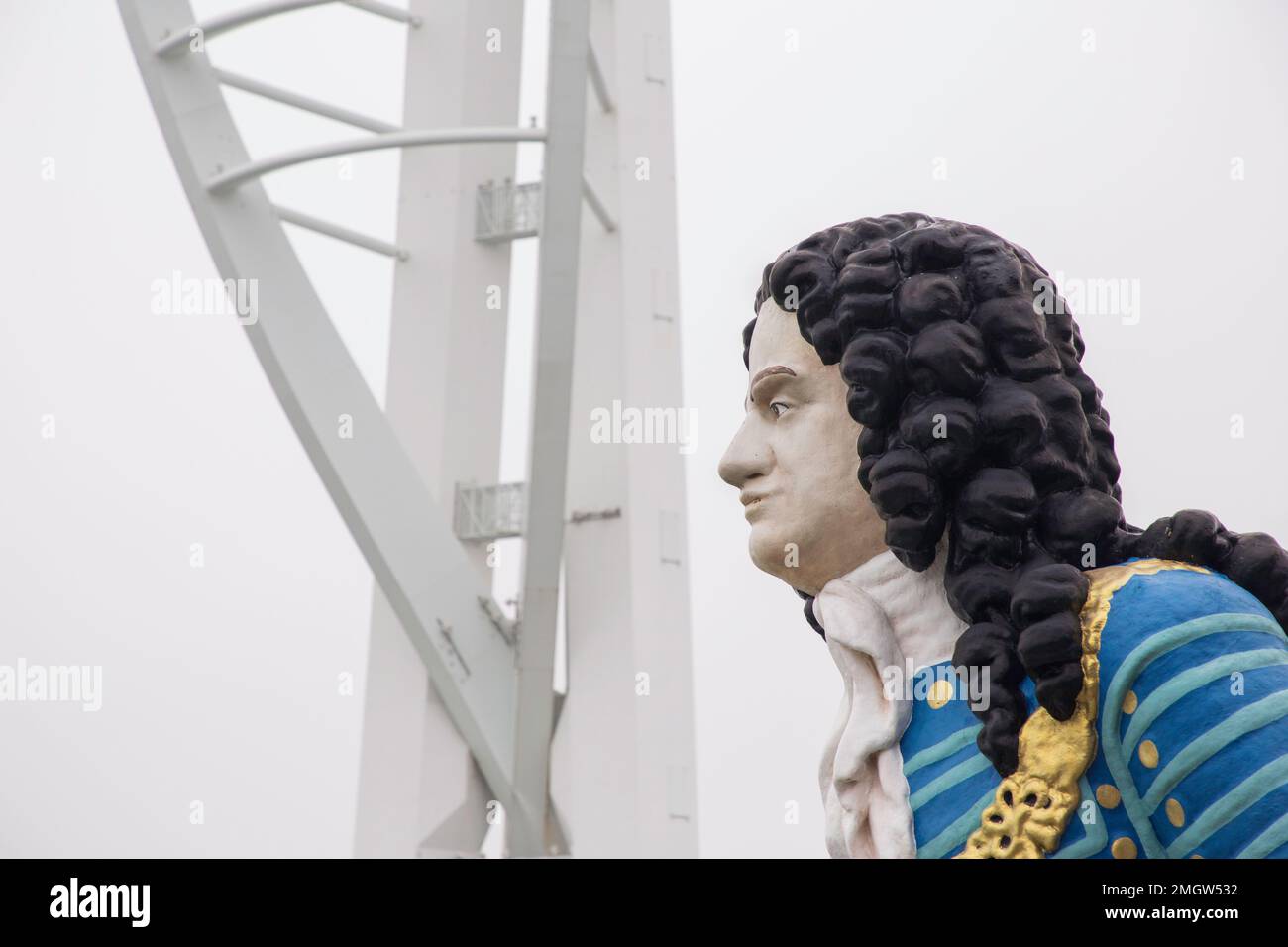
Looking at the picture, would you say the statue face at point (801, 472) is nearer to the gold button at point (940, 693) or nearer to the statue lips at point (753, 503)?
the statue lips at point (753, 503)

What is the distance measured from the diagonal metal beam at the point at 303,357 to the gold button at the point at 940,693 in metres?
8.65

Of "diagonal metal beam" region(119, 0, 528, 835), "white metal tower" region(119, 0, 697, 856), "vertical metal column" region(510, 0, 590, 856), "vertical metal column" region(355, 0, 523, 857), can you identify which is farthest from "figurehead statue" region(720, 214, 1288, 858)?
"vertical metal column" region(355, 0, 523, 857)

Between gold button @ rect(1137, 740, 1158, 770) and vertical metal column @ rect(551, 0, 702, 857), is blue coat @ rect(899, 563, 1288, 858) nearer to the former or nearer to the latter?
gold button @ rect(1137, 740, 1158, 770)

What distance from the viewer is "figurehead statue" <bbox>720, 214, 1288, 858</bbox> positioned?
2.63 meters

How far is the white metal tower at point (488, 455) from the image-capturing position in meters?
11.5

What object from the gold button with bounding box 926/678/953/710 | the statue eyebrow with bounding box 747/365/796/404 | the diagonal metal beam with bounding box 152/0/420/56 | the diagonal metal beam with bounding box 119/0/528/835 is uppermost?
the diagonal metal beam with bounding box 152/0/420/56

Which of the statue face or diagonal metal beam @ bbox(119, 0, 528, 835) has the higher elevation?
diagonal metal beam @ bbox(119, 0, 528, 835)

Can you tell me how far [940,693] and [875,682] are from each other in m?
0.13

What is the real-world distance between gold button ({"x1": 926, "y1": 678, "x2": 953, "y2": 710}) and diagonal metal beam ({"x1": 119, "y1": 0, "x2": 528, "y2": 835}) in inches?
341

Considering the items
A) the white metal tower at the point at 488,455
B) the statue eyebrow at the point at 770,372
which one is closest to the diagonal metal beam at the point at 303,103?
the white metal tower at the point at 488,455

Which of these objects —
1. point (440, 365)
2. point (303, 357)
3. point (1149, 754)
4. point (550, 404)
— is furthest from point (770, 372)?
point (440, 365)
